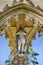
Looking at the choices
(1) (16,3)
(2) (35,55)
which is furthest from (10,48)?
(1) (16,3)

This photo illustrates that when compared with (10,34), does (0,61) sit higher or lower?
lower

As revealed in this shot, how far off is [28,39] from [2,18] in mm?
744

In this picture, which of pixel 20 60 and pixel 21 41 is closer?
pixel 20 60

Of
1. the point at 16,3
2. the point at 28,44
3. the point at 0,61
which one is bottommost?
the point at 0,61

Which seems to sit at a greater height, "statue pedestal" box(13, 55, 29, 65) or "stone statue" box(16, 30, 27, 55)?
"stone statue" box(16, 30, 27, 55)

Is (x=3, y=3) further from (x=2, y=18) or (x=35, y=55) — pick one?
(x=35, y=55)

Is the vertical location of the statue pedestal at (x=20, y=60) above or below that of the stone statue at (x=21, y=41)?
below

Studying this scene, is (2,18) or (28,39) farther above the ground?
(2,18)

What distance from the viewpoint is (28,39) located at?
5391 millimetres

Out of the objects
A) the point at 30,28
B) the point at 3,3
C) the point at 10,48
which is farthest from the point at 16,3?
the point at 10,48

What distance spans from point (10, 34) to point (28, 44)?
0.46 meters

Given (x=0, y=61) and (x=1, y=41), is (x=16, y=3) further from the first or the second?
(x=0, y=61)

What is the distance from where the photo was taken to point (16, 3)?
18.0 ft

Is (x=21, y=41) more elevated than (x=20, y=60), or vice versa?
(x=21, y=41)
